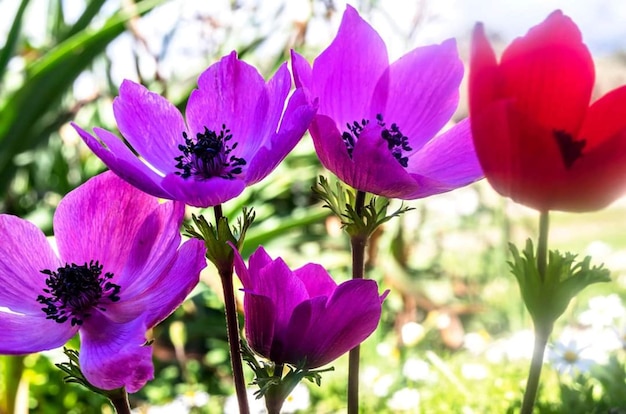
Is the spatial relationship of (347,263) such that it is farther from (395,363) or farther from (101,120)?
(101,120)

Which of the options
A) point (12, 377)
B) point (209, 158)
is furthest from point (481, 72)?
point (12, 377)

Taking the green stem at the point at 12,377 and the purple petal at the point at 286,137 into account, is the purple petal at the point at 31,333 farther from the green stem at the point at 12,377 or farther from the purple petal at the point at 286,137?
the green stem at the point at 12,377

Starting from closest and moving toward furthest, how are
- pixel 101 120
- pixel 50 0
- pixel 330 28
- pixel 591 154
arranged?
pixel 591 154 < pixel 330 28 < pixel 101 120 < pixel 50 0

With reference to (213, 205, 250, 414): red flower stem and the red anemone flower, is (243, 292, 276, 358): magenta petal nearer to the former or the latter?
(213, 205, 250, 414): red flower stem

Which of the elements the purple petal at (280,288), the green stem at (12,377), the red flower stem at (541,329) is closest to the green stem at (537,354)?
the red flower stem at (541,329)

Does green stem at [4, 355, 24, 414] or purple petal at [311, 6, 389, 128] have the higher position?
purple petal at [311, 6, 389, 128]

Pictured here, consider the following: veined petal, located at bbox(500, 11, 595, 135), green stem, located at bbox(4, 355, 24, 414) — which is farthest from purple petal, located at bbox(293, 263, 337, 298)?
green stem, located at bbox(4, 355, 24, 414)

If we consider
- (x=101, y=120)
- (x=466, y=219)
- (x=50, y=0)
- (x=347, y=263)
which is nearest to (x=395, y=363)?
(x=347, y=263)
